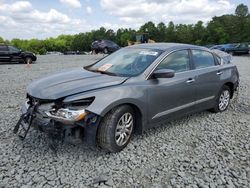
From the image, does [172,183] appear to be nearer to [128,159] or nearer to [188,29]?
[128,159]

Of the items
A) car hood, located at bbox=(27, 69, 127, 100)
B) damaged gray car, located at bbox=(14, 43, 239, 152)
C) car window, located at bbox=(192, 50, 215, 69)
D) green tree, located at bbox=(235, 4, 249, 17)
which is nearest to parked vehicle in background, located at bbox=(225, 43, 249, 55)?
car window, located at bbox=(192, 50, 215, 69)

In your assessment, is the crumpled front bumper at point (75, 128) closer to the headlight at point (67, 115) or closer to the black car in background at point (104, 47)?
the headlight at point (67, 115)

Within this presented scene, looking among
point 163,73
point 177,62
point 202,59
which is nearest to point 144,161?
point 163,73

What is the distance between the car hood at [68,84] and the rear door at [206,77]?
1.75 meters

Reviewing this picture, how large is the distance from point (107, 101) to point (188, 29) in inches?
2784

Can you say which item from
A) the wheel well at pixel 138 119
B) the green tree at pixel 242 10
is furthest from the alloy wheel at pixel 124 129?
the green tree at pixel 242 10

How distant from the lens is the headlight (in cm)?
337

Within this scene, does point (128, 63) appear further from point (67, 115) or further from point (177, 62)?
point (67, 115)

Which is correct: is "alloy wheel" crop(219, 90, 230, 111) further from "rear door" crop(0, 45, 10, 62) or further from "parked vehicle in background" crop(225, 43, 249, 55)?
"parked vehicle in background" crop(225, 43, 249, 55)

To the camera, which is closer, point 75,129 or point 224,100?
point 75,129

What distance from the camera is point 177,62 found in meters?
4.71

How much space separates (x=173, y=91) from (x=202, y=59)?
1297 millimetres

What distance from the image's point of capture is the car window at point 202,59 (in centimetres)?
509

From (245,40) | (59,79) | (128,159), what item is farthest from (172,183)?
(245,40)
